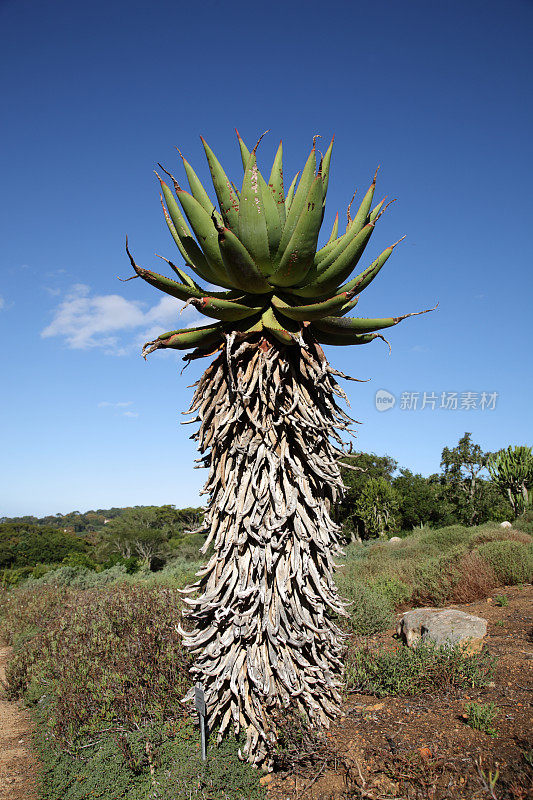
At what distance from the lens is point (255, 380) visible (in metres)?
3.65

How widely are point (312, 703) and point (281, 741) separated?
0.35 meters

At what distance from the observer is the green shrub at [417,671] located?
4.40 meters

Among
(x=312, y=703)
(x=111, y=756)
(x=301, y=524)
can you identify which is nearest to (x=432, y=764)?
(x=312, y=703)

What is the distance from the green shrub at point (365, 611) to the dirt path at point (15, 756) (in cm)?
402

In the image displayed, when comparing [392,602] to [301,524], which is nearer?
[301,524]

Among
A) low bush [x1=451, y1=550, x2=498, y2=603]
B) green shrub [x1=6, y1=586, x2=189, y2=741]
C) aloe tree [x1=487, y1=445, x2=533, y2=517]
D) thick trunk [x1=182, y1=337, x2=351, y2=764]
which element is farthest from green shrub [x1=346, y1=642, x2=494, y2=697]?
aloe tree [x1=487, y1=445, x2=533, y2=517]

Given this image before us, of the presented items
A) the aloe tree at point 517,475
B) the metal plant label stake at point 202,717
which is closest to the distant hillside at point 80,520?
the aloe tree at point 517,475

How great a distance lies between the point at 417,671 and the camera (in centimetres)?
460

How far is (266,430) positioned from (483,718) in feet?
9.22

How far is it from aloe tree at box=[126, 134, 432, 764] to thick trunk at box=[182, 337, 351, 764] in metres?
0.01

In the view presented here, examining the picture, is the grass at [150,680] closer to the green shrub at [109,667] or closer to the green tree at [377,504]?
the green shrub at [109,667]

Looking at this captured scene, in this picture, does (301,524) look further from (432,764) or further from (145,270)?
(145,270)

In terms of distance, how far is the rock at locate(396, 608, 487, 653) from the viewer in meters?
5.45

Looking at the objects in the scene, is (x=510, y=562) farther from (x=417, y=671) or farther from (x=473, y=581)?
(x=417, y=671)
